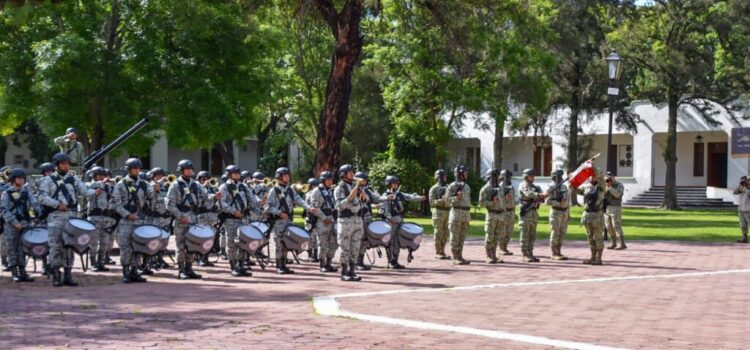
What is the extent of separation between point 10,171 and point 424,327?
9.66m

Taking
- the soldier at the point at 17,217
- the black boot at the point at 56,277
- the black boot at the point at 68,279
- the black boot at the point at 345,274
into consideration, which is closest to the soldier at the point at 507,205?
the black boot at the point at 345,274

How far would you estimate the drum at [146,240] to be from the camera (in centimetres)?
1631

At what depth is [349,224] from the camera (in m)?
17.4

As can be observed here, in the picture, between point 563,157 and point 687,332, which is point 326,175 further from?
point 563,157

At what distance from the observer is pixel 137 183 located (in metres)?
17.5

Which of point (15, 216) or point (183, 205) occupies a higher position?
point (183, 205)

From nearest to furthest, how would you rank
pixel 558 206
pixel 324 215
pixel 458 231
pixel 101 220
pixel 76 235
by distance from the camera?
pixel 76 235 < pixel 324 215 < pixel 101 220 < pixel 458 231 < pixel 558 206

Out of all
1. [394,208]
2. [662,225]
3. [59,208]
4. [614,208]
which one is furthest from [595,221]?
[662,225]

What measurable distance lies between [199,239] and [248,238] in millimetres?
976

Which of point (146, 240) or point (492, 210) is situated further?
point (492, 210)

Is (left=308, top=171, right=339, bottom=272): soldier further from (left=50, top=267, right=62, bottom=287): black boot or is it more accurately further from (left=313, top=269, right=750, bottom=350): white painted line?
(left=50, top=267, right=62, bottom=287): black boot

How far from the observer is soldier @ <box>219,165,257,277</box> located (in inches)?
711

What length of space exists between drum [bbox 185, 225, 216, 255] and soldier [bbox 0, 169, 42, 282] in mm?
2524

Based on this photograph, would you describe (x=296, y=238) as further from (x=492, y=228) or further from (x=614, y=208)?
(x=614, y=208)
